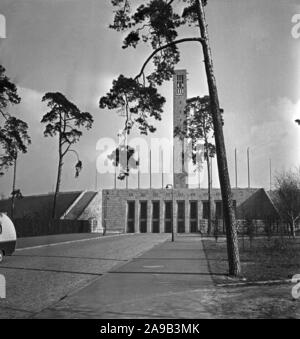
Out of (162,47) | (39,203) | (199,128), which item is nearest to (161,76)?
(162,47)

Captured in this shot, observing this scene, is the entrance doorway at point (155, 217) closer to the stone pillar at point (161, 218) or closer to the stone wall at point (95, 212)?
the stone pillar at point (161, 218)

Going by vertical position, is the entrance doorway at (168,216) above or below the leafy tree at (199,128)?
below

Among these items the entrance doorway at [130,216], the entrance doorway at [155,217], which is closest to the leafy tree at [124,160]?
the entrance doorway at [155,217]

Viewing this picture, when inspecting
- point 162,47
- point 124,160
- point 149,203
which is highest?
point 162,47

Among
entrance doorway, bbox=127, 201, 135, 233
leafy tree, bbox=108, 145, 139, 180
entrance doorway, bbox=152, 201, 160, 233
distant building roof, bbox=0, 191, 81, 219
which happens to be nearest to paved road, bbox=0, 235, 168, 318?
leafy tree, bbox=108, 145, 139, 180

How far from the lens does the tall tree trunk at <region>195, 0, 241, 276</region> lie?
Result: 495 inches

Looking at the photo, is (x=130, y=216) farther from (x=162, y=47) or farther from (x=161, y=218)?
(x=162, y=47)

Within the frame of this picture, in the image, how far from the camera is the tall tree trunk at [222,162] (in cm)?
1257

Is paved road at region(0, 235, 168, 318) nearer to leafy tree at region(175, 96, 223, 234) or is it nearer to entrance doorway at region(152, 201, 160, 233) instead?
leafy tree at region(175, 96, 223, 234)

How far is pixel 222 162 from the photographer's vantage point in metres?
12.9

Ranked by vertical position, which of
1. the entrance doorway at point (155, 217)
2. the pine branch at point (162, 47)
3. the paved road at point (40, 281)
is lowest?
the paved road at point (40, 281)

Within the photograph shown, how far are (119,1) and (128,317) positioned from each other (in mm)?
9275
